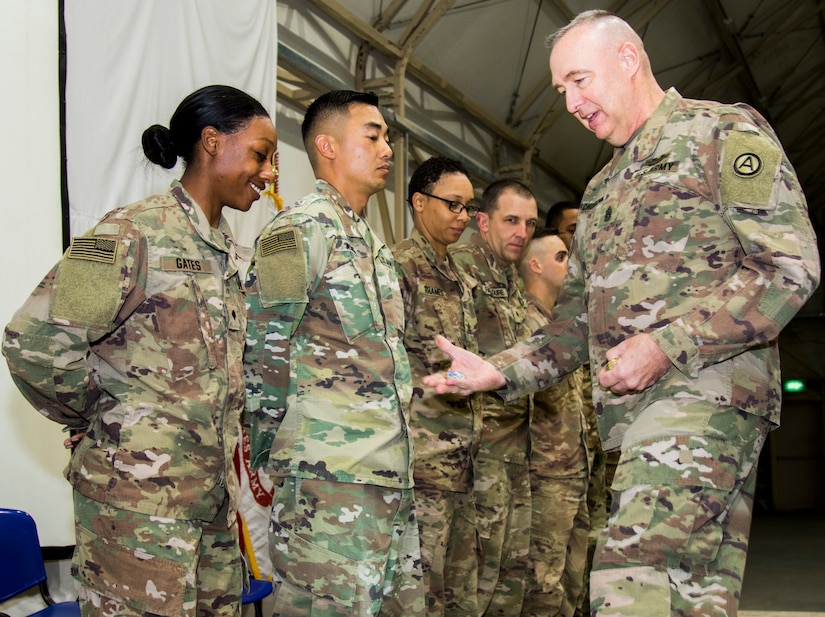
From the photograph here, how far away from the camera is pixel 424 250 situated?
3287mm

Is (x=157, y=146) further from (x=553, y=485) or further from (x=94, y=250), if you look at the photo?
(x=553, y=485)

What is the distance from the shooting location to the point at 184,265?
6.39 feet

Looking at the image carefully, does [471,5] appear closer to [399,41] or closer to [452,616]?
[399,41]

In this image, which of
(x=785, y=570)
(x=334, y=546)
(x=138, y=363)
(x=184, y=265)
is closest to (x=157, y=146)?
(x=184, y=265)

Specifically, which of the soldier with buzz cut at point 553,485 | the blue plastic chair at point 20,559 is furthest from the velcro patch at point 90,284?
the soldier with buzz cut at point 553,485

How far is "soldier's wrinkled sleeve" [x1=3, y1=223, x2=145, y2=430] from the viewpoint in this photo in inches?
70.5

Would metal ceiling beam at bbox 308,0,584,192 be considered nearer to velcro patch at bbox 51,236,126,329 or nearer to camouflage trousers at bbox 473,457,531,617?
camouflage trousers at bbox 473,457,531,617

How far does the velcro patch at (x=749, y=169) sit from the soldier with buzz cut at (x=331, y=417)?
0.86 meters

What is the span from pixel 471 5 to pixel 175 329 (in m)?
4.65

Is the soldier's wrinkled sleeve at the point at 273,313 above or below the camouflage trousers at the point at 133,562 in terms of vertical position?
above

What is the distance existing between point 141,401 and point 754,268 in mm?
1256

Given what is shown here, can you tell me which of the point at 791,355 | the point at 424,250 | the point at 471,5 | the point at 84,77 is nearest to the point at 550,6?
the point at 471,5

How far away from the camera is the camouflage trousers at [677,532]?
5.15 feet

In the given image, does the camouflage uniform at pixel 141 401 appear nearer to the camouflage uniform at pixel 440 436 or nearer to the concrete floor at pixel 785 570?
the camouflage uniform at pixel 440 436
